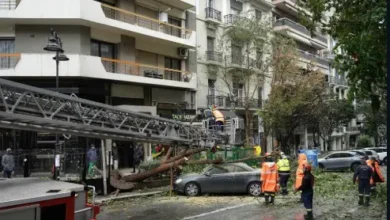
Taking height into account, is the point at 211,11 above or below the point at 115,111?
above

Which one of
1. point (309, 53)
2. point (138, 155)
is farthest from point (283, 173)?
point (309, 53)

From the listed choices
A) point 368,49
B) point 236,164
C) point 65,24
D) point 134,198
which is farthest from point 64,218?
point 65,24

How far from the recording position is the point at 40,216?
577 cm

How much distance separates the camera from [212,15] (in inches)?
1313

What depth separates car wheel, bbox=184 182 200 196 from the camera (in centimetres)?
1678

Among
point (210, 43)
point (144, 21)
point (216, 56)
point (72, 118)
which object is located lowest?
point (72, 118)

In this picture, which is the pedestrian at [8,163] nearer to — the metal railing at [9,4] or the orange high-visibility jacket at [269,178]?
the metal railing at [9,4]

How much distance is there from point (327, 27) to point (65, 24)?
1605 cm

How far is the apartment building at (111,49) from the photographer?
22578mm

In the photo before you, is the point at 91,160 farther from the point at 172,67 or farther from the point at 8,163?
the point at 172,67

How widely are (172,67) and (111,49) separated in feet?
17.6

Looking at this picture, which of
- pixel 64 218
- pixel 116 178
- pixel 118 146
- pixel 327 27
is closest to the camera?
pixel 64 218

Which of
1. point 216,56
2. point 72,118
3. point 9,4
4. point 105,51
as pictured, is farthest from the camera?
point 216,56

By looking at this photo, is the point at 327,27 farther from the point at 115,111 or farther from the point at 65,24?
the point at 65,24
